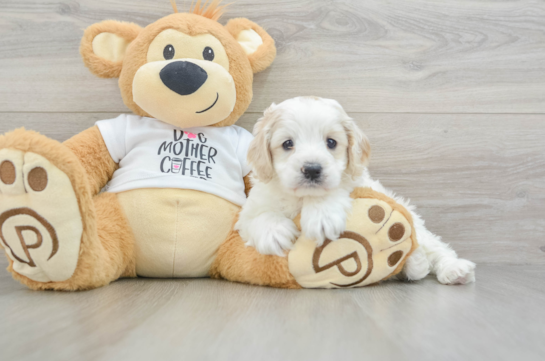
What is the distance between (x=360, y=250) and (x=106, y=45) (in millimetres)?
1145

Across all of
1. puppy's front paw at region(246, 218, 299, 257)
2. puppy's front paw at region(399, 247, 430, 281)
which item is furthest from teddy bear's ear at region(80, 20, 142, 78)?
puppy's front paw at region(399, 247, 430, 281)

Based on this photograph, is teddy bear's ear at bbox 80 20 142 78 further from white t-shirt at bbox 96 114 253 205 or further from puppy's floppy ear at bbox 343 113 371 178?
puppy's floppy ear at bbox 343 113 371 178

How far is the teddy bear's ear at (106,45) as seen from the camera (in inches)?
54.9

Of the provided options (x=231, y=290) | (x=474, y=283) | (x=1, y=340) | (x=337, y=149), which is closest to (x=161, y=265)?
(x=231, y=290)

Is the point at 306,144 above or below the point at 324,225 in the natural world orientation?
above

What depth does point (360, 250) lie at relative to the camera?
1.12 meters

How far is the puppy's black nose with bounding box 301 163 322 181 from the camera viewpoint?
1101 millimetres

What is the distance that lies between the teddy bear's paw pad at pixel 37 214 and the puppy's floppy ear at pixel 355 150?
80cm

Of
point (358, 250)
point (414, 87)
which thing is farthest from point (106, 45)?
point (414, 87)

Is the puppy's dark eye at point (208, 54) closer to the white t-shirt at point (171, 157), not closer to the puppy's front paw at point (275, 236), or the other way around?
the white t-shirt at point (171, 157)

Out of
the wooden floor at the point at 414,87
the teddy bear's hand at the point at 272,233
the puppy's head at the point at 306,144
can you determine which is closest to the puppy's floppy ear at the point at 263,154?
the puppy's head at the point at 306,144

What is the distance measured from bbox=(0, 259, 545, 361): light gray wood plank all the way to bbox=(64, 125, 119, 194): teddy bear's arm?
38 centimetres

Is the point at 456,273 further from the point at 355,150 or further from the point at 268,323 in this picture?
the point at 268,323

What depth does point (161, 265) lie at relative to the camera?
1.30 m
